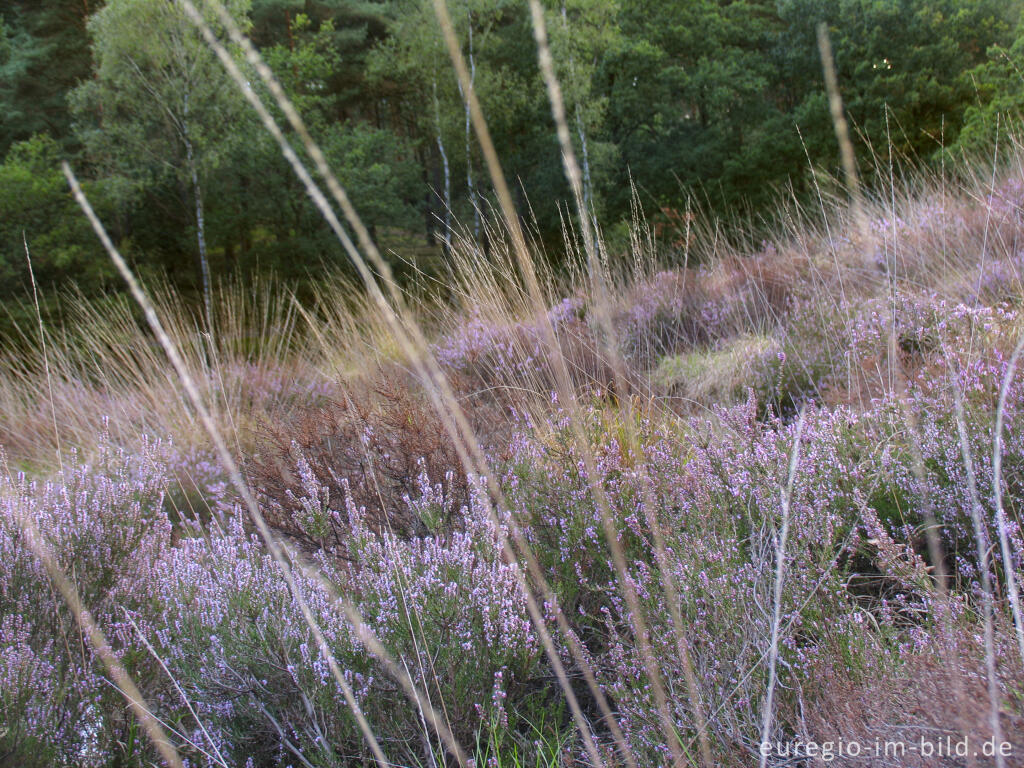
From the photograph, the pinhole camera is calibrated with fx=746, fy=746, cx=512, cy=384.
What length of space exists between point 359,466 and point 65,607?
1149mm

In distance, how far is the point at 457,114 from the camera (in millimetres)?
22766

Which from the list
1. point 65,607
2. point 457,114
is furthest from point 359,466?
point 457,114

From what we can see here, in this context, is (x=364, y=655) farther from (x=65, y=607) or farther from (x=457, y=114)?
(x=457, y=114)

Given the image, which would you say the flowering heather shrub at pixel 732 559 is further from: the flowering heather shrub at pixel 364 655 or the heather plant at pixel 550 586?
the flowering heather shrub at pixel 364 655

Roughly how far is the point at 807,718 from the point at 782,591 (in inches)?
11.1

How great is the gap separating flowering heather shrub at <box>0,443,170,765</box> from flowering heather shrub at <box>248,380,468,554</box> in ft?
1.56

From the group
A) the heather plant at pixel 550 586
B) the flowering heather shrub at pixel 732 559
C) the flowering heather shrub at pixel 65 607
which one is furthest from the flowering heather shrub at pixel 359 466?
the flowering heather shrub at pixel 65 607

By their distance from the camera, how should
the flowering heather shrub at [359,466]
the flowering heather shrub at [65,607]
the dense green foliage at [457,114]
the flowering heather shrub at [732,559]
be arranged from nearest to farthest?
the flowering heather shrub at [732,559]
the flowering heather shrub at [65,607]
the flowering heather shrub at [359,466]
the dense green foliage at [457,114]

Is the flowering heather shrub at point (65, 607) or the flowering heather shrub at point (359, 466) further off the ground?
the flowering heather shrub at point (65, 607)

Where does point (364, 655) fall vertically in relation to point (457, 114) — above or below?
below

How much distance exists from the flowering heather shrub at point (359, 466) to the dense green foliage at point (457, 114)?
16.3 m

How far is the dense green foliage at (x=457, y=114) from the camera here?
61.9 ft

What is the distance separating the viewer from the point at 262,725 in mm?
1808

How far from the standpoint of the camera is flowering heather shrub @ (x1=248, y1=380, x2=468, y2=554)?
2.72m
